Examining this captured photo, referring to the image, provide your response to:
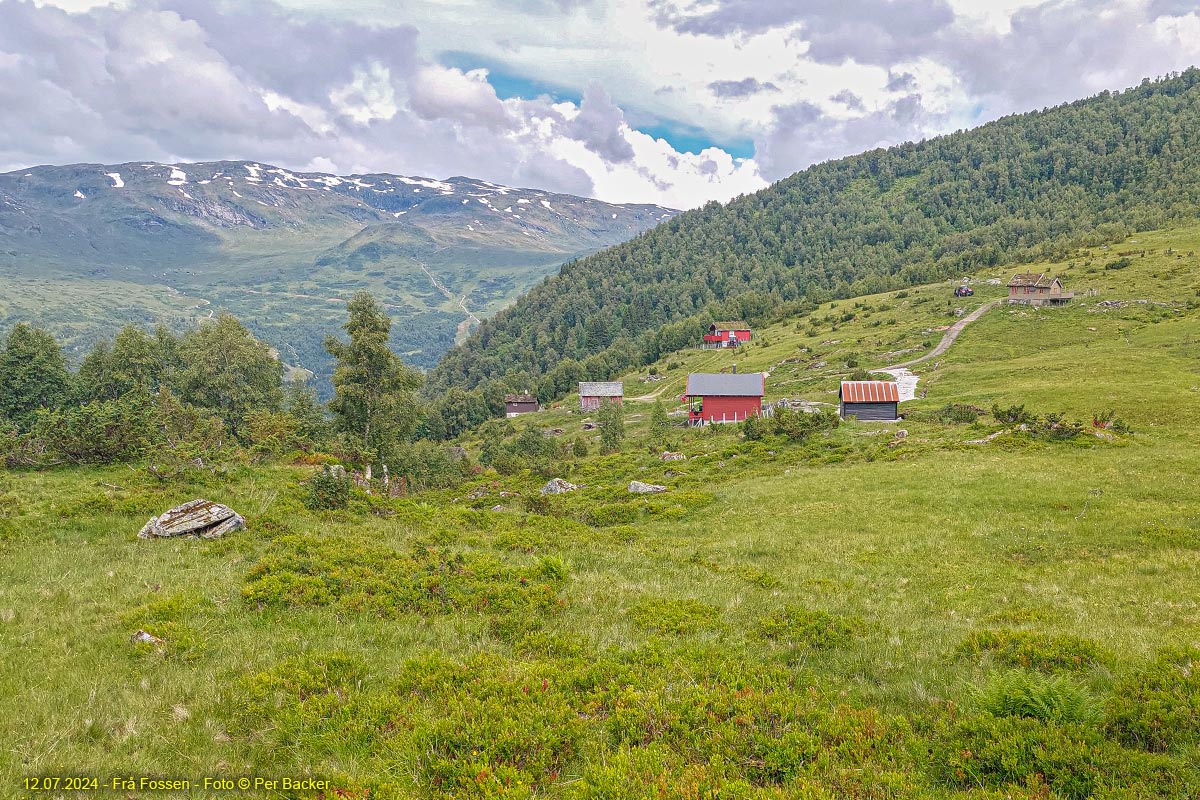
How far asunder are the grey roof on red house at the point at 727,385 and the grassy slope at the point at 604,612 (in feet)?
133

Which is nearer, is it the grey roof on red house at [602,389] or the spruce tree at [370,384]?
the spruce tree at [370,384]

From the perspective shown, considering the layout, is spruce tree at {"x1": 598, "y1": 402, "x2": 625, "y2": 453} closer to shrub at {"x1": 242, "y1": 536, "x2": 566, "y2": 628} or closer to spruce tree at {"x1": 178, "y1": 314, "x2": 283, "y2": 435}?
spruce tree at {"x1": 178, "y1": 314, "x2": 283, "y2": 435}

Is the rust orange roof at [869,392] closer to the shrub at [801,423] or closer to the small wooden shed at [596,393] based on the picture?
the shrub at [801,423]

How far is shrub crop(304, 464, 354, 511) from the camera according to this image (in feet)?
67.5

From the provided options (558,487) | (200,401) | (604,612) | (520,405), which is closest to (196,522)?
(604,612)

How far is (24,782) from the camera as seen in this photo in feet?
19.6

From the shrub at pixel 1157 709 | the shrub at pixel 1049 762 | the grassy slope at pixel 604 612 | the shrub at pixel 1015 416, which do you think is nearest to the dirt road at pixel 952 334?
the shrub at pixel 1015 416

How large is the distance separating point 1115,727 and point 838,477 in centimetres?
2430

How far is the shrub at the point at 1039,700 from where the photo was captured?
680cm

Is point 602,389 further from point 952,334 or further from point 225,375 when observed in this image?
point 225,375

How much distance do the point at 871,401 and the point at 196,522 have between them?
52.2 metres

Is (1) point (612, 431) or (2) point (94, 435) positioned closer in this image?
(2) point (94, 435)

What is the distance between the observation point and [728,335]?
148 meters

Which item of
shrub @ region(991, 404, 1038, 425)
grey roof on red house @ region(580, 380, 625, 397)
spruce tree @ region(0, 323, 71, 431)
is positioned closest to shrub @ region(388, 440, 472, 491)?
shrub @ region(991, 404, 1038, 425)
